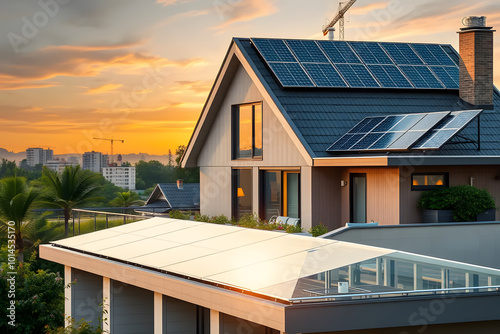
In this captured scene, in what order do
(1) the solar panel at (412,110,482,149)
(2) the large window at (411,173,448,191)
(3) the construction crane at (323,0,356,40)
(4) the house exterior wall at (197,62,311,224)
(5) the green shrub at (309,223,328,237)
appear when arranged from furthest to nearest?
1. (3) the construction crane at (323,0,356,40)
2. (4) the house exterior wall at (197,62,311,224)
3. (2) the large window at (411,173,448,191)
4. (1) the solar panel at (412,110,482,149)
5. (5) the green shrub at (309,223,328,237)

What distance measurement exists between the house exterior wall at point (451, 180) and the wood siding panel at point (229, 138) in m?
3.54

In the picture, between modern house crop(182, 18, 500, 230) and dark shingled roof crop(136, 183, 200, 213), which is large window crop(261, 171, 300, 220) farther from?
dark shingled roof crop(136, 183, 200, 213)

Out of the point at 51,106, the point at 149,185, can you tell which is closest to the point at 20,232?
the point at 51,106

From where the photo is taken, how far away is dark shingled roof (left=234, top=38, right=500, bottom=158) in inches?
941

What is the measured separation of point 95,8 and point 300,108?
48.4ft

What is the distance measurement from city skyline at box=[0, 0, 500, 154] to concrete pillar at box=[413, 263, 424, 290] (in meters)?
12.3

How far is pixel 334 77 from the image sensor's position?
2652 centimetres

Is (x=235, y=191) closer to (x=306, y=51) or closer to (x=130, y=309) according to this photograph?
(x=306, y=51)

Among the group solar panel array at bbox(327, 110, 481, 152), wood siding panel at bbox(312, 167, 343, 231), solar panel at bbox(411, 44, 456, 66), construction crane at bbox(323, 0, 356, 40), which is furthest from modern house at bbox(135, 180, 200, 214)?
construction crane at bbox(323, 0, 356, 40)

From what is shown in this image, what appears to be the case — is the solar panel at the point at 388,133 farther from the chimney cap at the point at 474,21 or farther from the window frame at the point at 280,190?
the chimney cap at the point at 474,21

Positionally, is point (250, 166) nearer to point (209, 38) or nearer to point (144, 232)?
point (144, 232)

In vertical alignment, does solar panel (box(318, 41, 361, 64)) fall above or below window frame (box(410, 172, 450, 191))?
above

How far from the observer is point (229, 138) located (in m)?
28.4

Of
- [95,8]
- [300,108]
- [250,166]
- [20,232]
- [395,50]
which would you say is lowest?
[20,232]
